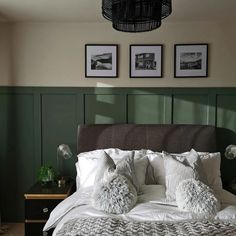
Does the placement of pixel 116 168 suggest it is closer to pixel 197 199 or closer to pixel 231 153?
pixel 197 199

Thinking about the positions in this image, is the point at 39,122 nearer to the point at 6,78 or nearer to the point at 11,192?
the point at 6,78

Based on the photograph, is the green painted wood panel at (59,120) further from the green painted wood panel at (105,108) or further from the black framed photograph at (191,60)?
the black framed photograph at (191,60)

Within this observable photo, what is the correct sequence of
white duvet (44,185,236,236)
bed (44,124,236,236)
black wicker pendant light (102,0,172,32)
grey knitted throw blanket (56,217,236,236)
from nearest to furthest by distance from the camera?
black wicker pendant light (102,0,172,32)
grey knitted throw blanket (56,217,236,236)
bed (44,124,236,236)
white duvet (44,185,236,236)

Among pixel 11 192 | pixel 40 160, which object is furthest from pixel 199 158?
pixel 11 192

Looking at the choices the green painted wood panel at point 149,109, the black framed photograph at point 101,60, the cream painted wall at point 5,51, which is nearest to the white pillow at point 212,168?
the green painted wood panel at point 149,109

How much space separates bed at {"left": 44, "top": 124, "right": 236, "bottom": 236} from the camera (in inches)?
86.8

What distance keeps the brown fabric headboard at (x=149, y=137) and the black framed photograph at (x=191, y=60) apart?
637 millimetres

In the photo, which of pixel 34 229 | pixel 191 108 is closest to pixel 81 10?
pixel 191 108

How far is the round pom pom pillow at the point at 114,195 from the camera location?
2582 mm

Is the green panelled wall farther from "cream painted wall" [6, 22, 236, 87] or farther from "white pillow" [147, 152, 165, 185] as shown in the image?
"white pillow" [147, 152, 165, 185]

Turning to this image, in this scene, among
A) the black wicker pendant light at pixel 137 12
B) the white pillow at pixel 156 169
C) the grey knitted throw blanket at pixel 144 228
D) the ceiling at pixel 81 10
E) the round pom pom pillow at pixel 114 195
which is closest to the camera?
the black wicker pendant light at pixel 137 12

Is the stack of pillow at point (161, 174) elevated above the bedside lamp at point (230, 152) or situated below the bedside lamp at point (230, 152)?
below

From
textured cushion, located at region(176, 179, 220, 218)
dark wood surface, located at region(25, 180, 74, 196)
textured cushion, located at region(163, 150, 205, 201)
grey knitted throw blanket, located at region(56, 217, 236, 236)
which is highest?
textured cushion, located at region(163, 150, 205, 201)

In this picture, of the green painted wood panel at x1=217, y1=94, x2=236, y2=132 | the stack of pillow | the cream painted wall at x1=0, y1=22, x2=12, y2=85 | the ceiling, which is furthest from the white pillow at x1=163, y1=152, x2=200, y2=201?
the cream painted wall at x1=0, y1=22, x2=12, y2=85
